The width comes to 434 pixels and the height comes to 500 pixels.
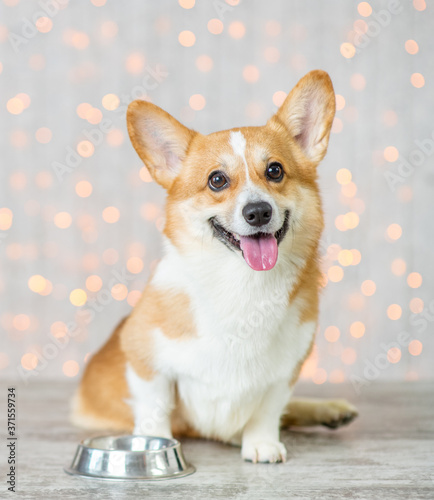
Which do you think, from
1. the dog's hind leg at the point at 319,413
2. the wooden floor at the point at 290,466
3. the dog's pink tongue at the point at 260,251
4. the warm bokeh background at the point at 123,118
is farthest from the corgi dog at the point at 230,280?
the warm bokeh background at the point at 123,118

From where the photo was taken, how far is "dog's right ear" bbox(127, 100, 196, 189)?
1.89 metres

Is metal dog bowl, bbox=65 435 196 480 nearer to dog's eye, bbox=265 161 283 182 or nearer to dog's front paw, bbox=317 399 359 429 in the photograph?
dog's front paw, bbox=317 399 359 429

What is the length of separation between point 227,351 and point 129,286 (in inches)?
73.5

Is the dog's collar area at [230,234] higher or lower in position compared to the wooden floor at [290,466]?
higher

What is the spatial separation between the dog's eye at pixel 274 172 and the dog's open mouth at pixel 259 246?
131 millimetres

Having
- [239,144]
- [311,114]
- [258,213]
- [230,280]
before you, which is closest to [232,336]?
[230,280]

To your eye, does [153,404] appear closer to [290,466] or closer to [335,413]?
[290,466]

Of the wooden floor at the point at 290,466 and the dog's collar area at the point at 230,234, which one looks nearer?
the wooden floor at the point at 290,466

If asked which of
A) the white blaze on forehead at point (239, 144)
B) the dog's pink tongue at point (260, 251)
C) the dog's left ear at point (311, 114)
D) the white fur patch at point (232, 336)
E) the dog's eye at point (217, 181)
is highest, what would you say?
the dog's left ear at point (311, 114)

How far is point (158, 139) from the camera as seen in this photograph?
1.96 m

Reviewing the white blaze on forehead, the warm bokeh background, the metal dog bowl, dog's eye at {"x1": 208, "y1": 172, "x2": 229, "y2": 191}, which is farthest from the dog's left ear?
the warm bokeh background

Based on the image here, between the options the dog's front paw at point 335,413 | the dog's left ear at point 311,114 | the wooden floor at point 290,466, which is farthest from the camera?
the dog's front paw at point 335,413

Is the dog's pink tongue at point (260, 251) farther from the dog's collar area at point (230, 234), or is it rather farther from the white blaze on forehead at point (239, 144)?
the white blaze on forehead at point (239, 144)

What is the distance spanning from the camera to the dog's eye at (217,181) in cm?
180
